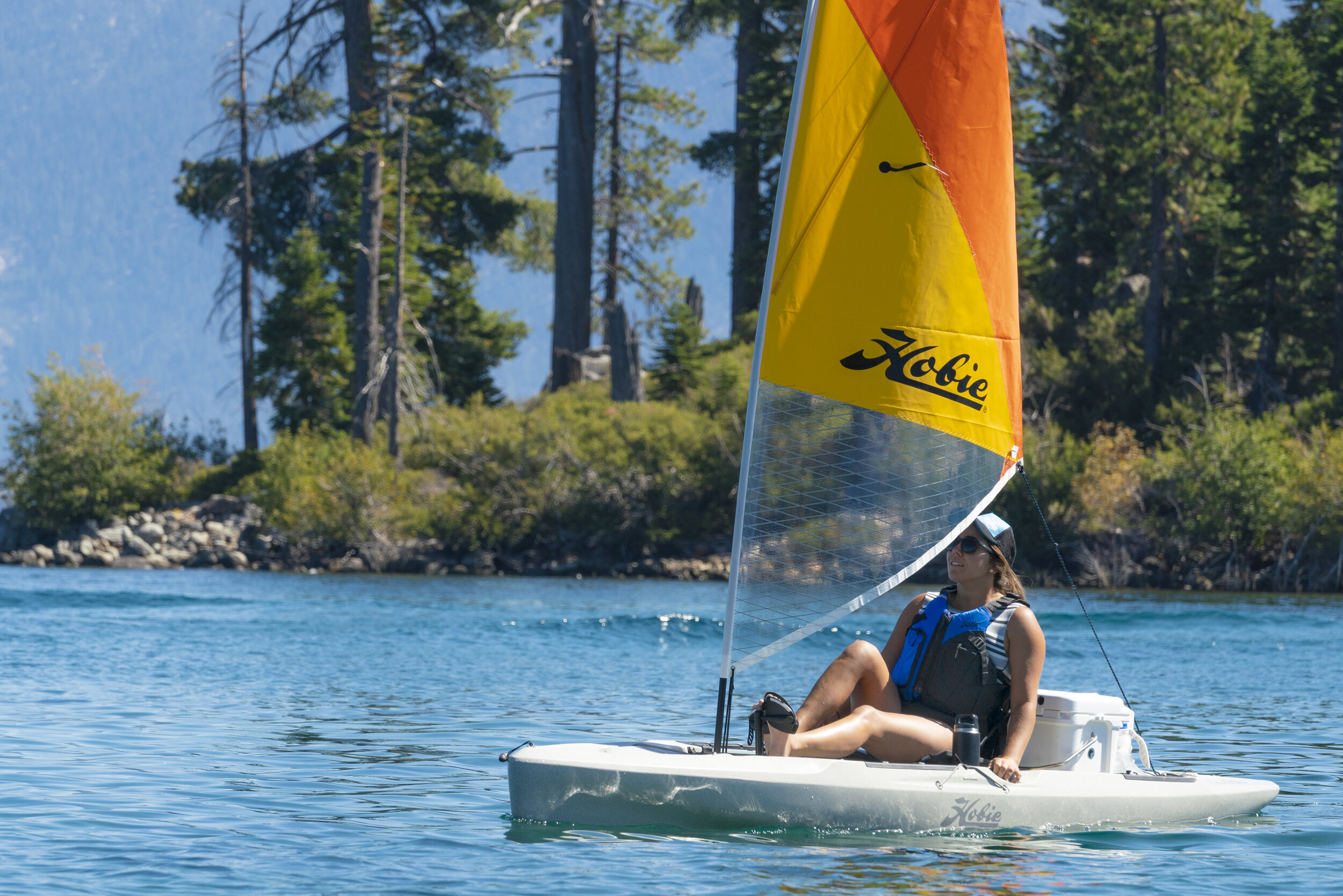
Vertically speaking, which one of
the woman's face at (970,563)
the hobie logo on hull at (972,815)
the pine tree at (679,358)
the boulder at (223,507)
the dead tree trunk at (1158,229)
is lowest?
the hobie logo on hull at (972,815)

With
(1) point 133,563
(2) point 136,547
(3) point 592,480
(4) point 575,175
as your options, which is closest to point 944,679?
(3) point 592,480

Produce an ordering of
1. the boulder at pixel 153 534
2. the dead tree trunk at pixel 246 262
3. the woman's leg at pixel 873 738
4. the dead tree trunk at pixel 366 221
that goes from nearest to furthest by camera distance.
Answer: the woman's leg at pixel 873 738 < the dead tree trunk at pixel 366 221 < the boulder at pixel 153 534 < the dead tree trunk at pixel 246 262

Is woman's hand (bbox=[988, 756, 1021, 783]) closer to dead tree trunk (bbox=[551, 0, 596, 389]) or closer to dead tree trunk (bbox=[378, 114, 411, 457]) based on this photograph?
dead tree trunk (bbox=[378, 114, 411, 457])

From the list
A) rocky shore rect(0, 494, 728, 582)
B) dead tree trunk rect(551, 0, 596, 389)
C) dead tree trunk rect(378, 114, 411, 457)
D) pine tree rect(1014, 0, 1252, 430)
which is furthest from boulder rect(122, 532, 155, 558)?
pine tree rect(1014, 0, 1252, 430)

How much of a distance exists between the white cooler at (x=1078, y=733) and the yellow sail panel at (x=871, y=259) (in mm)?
1396

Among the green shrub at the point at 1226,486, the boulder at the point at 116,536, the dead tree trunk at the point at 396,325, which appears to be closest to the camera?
the green shrub at the point at 1226,486

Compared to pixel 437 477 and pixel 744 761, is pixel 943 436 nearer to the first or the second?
pixel 744 761

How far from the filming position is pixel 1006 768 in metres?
7.27

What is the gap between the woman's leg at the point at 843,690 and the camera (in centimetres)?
731

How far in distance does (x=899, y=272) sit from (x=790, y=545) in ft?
4.94

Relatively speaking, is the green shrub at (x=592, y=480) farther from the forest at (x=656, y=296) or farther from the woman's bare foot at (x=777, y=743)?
the woman's bare foot at (x=777, y=743)

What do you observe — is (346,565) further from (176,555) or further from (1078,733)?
(1078,733)

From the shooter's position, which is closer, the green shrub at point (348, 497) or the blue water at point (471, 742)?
the blue water at point (471, 742)

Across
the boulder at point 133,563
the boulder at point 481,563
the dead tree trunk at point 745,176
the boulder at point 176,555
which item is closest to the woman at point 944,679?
the boulder at point 481,563
